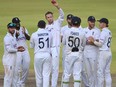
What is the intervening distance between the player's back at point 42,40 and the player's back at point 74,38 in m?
0.49

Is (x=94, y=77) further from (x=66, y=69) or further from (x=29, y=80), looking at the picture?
(x=29, y=80)

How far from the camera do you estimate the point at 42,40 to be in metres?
13.8

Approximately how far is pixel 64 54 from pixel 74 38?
1.16 metres

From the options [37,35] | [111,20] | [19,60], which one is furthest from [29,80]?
[111,20]

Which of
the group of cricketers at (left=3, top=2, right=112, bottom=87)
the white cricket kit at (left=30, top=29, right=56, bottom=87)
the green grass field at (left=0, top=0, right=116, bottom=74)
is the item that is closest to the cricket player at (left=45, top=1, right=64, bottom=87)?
the group of cricketers at (left=3, top=2, right=112, bottom=87)

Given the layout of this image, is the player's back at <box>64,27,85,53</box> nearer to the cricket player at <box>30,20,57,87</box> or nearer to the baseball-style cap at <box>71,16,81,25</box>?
the baseball-style cap at <box>71,16,81,25</box>

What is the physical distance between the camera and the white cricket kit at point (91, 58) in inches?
577

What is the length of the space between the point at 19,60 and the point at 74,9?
65.3 ft

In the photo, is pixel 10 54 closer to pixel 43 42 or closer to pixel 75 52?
pixel 43 42

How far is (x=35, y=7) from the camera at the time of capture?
35938mm

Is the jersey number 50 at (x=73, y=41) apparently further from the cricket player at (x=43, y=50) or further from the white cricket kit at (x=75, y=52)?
the cricket player at (x=43, y=50)

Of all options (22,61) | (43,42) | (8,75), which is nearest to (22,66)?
(22,61)

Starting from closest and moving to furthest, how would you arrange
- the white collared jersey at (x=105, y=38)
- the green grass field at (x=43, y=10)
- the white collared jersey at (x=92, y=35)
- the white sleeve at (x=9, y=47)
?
the white sleeve at (x=9, y=47)
the white collared jersey at (x=105, y=38)
the white collared jersey at (x=92, y=35)
the green grass field at (x=43, y=10)

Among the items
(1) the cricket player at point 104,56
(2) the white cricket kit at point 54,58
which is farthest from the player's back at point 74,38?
(2) the white cricket kit at point 54,58
